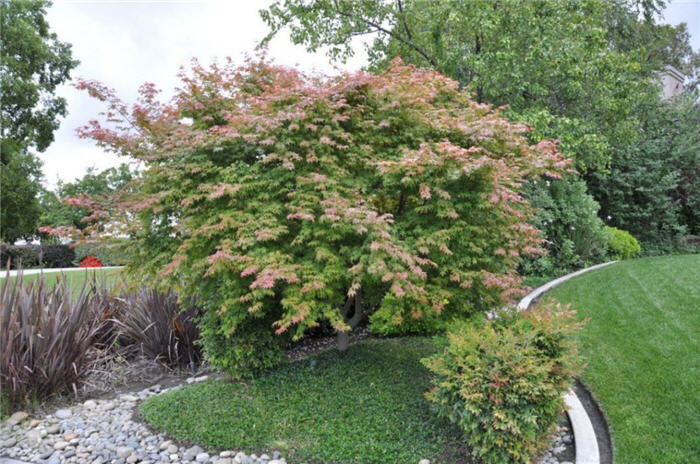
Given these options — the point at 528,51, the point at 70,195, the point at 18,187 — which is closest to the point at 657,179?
the point at 528,51

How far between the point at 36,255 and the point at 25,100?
5.48 metres

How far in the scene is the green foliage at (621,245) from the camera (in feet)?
40.2

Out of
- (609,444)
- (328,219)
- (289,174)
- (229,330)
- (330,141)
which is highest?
(330,141)

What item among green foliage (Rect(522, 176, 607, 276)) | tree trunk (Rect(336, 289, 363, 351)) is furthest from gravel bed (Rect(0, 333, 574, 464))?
green foliage (Rect(522, 176, 607, 276))

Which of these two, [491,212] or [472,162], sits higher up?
[472,162]

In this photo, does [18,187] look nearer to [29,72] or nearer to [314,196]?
[29,72]

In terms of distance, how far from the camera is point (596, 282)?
840 centimetres

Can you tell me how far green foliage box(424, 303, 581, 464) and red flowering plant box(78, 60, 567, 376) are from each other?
0.49 metres

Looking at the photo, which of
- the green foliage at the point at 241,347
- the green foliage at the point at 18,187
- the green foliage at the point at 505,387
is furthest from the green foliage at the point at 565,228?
the green foliage at the point at 18,187

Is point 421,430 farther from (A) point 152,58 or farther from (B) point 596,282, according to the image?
(B) point 596,282

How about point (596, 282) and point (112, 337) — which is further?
→ point (596, 282)

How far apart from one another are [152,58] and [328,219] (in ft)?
11.9

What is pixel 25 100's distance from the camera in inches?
613

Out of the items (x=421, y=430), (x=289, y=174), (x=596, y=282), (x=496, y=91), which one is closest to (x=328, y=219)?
(x=289, y=174)
